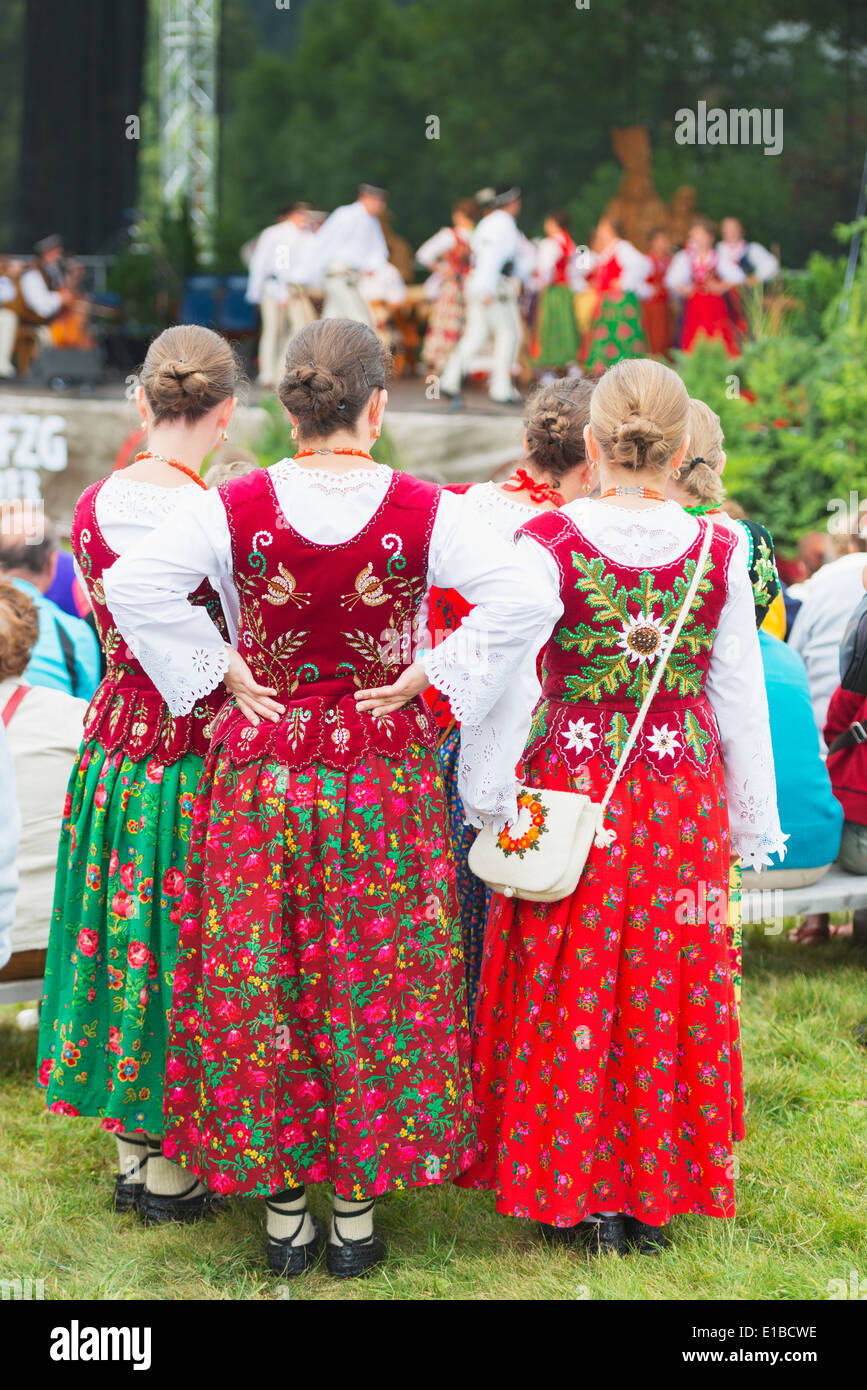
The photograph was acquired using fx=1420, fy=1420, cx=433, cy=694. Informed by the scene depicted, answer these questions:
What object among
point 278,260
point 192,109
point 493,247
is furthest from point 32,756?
point 192,109

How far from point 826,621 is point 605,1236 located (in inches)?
89.6

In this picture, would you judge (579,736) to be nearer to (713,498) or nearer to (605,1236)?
(713,498)

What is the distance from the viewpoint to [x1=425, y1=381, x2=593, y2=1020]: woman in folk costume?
2.78 m

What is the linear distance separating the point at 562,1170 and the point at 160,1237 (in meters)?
0.78

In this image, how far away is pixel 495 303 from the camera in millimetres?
11047

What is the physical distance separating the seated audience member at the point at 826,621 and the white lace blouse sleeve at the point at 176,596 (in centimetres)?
242

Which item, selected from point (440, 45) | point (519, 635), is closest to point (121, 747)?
point (519, 635)

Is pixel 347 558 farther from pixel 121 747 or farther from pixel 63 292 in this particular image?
pixel 63 292

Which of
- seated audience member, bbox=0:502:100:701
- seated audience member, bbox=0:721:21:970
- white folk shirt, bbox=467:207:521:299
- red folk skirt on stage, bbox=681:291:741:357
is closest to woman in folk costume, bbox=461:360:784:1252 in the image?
seated audience member, bbox=0:721:21:970

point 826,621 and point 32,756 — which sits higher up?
point 826,621

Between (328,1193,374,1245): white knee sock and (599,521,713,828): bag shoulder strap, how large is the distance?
782 mm

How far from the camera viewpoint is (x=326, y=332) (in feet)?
7.69

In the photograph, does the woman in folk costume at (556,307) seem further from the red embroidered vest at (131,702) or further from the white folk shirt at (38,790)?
the red embroidered vest at (131,702)
